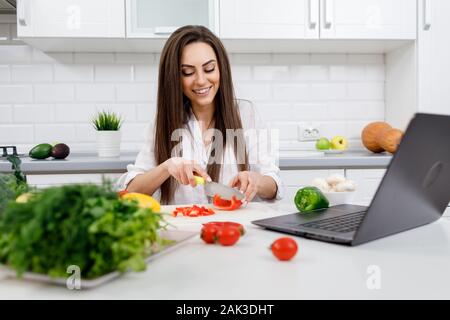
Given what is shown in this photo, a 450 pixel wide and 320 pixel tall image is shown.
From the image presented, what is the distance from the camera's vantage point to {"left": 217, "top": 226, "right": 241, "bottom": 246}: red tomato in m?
0.86

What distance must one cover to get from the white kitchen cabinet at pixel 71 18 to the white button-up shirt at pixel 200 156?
759 millimetres

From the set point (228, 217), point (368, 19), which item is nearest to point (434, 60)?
point (368, 19)

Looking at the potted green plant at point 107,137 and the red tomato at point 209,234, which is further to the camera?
the potted green plant at point 107,137

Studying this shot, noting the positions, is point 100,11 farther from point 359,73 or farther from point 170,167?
point 359,73

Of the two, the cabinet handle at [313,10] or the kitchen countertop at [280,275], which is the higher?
the cabinet handle at [313,10]

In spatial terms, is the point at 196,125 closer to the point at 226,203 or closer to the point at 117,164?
the point at 117,164

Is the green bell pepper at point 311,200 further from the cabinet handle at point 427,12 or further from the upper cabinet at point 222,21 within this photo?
the cabinet handle at point 427,12

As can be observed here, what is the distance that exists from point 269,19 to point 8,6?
1.39 meters

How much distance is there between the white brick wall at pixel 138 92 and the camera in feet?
9.18

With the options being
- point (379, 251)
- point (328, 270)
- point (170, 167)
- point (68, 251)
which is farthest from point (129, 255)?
point (170, 167)

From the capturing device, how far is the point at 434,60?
2.60 m

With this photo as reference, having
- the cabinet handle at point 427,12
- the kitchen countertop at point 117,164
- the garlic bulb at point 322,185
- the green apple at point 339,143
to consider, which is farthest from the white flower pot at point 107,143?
the cabinet handle at point 427,12

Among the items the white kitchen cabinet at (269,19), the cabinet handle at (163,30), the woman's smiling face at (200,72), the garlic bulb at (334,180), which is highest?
the white kitchen cabinet at (269,19)

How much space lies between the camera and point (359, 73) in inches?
117
